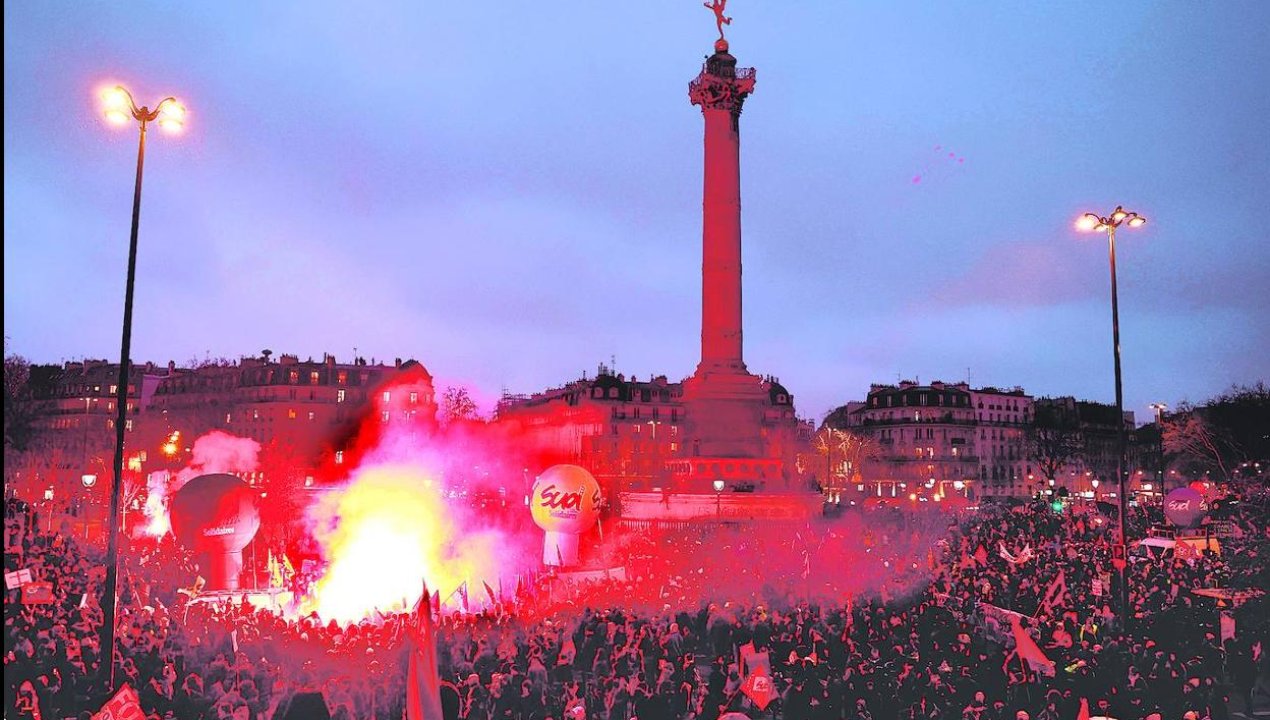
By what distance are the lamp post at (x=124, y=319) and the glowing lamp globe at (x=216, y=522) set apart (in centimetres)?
753

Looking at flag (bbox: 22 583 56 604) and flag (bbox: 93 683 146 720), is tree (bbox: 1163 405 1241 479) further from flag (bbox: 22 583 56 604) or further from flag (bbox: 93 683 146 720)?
flag (bbox: 93 683 146 720)

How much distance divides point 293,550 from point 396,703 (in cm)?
2228

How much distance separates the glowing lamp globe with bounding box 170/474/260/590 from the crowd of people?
113 centimetres

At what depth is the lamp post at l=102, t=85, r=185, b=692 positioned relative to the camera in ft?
44.2

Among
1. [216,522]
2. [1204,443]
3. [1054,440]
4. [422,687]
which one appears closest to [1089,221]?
[422,687]

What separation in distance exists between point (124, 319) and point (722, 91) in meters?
33.8

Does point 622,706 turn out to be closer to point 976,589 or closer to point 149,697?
point 149,697

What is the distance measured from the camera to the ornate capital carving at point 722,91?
145 feet

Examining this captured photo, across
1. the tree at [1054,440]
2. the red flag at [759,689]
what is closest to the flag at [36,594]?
the red flag at [759,689]

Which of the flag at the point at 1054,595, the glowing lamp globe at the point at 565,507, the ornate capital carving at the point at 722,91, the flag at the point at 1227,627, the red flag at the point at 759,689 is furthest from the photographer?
the ornate capital carving at the point at 722,91

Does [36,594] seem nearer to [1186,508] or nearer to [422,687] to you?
[422,687]

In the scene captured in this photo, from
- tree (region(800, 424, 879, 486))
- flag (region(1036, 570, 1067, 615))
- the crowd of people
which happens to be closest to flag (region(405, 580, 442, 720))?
the crowd of people

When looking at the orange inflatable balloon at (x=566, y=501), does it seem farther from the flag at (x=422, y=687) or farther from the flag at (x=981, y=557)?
the flag at (x=422, y=687)

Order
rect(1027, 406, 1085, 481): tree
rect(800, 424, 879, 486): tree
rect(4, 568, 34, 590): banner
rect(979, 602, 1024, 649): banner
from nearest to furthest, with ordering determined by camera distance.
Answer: rect(4, 568, 34, 590): banner, rect(979, 602, 1024, 649): banner, rect(1027, 406, 1085, 481): tree, rect(800, 424, 879, 486): tree
